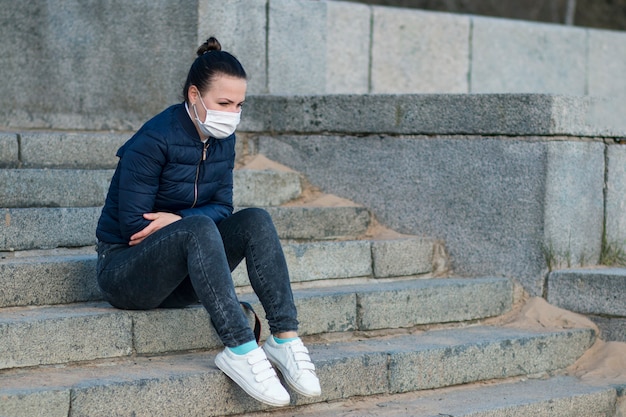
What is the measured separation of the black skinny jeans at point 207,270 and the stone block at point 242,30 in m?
2.56

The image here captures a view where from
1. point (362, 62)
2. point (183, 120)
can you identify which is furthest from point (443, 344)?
point (362, 62)

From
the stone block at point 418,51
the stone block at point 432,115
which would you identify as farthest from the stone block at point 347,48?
the stone block at point 432,115

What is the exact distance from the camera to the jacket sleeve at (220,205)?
13.4 ft

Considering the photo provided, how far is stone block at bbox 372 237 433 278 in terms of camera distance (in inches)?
210

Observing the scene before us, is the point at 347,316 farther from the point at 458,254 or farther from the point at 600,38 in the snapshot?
the point at 600,38

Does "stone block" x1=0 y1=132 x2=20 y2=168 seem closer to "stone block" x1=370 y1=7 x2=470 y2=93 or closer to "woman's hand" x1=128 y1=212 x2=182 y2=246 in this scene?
"woman's hand" x1=128 y1=212 x2=182 y2=246

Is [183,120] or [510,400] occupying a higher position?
[183,120]

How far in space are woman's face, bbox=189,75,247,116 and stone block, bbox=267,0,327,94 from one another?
8.80ft

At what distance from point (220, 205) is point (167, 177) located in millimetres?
300

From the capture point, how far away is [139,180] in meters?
3.87

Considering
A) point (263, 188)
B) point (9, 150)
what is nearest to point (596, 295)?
point (263, 188)

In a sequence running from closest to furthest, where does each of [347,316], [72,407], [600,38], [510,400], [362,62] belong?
1. [72,407]
2. [510,400]
3. [347,316]
4. [362,62]
5. [600,38]

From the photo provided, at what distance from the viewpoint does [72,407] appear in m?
3.48

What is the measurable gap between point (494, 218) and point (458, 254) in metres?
0.30
